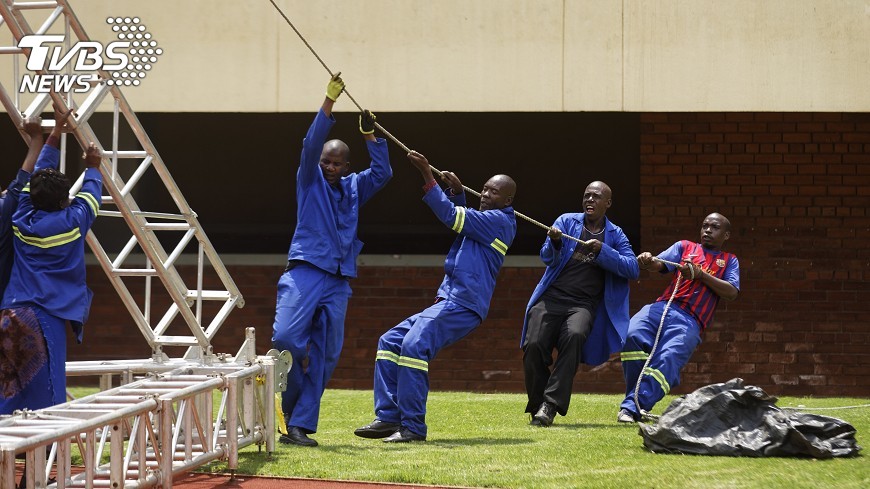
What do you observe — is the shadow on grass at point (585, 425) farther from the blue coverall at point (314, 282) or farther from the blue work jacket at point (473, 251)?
the blue coverall at point (314, 282)

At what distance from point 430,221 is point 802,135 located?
512 cm

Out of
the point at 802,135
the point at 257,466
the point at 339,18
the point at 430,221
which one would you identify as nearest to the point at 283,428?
the point at 257,466

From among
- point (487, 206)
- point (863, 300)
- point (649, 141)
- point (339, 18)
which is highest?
point (339, 18)

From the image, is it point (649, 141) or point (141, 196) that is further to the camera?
point (141, 196)

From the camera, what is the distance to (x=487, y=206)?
8.58 m

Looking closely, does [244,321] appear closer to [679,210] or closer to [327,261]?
[679,210]

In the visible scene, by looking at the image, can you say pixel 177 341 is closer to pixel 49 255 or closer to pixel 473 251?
pixel 49 255

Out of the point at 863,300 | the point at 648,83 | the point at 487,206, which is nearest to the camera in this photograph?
the point at 487,206

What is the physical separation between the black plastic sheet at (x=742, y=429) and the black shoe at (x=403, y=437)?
149cm

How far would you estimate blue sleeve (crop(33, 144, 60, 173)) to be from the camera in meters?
6.65

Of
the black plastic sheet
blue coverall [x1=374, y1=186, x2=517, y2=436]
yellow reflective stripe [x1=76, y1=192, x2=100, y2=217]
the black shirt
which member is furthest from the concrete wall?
yellow reflective stripe [x1=76, y1=192, x2=100, y2=217]

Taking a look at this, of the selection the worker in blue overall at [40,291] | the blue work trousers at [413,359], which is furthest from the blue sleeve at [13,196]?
the blue work trousers at [413,359]

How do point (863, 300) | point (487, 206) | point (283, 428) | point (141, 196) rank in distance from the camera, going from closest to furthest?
point (283, 428) < point (487, 206) < point (863, 300) < point (141, 196)

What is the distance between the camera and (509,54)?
11953 mm
